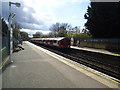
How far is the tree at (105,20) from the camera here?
29609 millimetres

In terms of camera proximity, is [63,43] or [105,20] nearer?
[63,43]

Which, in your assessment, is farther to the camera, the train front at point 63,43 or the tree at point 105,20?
the tree at point 105,20

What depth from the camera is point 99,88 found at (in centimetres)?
623

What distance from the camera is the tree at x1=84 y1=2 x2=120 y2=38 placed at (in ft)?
97.1

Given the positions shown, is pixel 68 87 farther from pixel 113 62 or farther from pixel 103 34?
pixel 103 34

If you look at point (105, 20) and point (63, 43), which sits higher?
point (105, 20)

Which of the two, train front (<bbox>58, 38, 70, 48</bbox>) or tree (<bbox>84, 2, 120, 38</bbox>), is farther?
tree (<bbox>84, 2, 120, 38</bbox>)

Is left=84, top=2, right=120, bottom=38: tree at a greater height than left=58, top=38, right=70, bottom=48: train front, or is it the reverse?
left=84, top=2, right=120, bottom=38: tree

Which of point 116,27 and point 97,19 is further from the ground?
point 97,19

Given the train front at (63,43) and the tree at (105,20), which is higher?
the tree at (105,20)

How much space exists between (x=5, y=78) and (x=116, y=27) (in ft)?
88.0

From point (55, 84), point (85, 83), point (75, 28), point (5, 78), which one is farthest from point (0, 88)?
point (75, 28)

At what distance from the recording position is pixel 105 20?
1222 inches

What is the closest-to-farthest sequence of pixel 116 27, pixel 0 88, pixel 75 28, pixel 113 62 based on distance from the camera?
1. pixel 0 88
2. pixel 113 62
3. pixel 116 27
4. pixel 75 28
